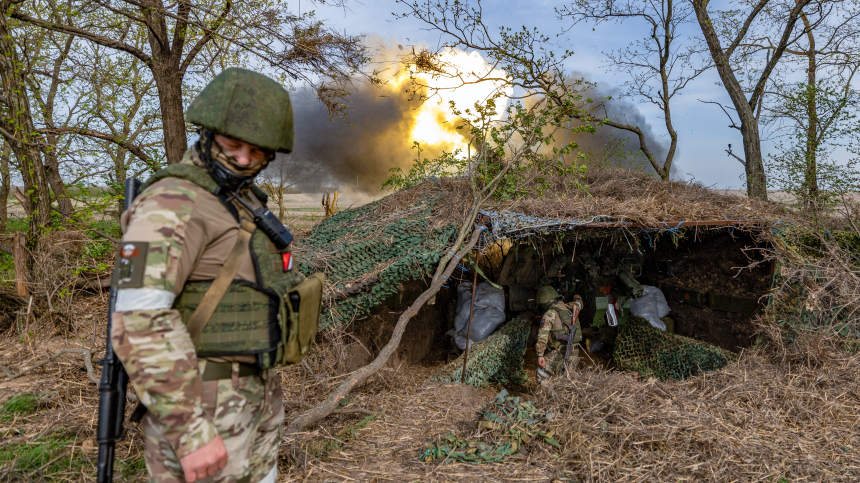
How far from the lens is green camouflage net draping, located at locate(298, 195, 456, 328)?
5.71m

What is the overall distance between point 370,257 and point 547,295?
3.00 m

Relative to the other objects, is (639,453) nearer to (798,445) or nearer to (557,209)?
(798,445)

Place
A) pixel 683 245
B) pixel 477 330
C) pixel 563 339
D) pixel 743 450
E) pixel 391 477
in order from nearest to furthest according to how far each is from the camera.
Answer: pixel 391 477
pixel 743 450
pixel 563 339
pixel 477 330
pixel 683 245

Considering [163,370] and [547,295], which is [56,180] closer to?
[547,295]

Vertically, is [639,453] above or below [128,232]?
below

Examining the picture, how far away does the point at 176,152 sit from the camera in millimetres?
7582

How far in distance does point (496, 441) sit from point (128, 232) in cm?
362

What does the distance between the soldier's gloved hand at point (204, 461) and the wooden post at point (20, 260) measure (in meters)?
6.63

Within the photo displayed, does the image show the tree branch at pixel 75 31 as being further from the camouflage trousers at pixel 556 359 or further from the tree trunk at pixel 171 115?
the camouflage trousers at pixel 556 359

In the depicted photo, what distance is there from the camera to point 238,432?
2.00m

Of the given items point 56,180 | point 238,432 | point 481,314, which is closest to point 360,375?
point 238,432

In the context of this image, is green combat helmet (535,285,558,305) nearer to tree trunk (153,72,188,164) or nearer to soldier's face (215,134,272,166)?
tree trunk (153,72,188,164)

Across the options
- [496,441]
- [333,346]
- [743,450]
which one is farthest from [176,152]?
[743,450]

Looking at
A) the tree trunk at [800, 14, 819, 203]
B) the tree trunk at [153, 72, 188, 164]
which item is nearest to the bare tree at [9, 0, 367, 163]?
the tree trunk at [153, 72, 188, 164]
